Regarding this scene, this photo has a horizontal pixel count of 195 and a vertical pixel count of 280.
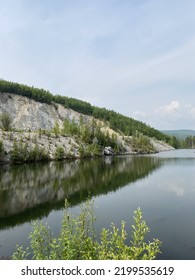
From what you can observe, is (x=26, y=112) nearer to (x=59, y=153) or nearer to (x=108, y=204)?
(x=59, y=153)

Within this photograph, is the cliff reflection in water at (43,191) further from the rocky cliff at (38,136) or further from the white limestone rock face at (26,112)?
the white limestone rock face at (26,112)

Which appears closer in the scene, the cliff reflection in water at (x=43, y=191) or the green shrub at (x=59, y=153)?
the cliff reflection in water at (x=43, y=191)

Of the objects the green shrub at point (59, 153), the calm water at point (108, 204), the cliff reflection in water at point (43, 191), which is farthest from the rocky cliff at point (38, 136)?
the calm water at point (108, 204)

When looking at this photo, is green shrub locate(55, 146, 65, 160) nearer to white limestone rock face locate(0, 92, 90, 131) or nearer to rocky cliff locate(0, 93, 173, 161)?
rocky cliff locate(0, 93, 173, 161)

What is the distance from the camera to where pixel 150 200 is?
3847cm

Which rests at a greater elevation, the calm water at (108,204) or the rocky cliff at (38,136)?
the rocky cliff at (38,136)

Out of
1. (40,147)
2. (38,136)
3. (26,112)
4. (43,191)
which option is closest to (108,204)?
(43,191)

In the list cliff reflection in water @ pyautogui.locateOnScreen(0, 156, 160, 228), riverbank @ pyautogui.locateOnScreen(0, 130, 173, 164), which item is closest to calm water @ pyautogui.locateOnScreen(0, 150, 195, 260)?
cliff reflection in water @ pyautogui.locateOnScreen(0, 156, 160, 228)

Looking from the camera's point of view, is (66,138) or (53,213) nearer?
(53,213)

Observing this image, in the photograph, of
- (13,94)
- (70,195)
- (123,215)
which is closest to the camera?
(123,215)
